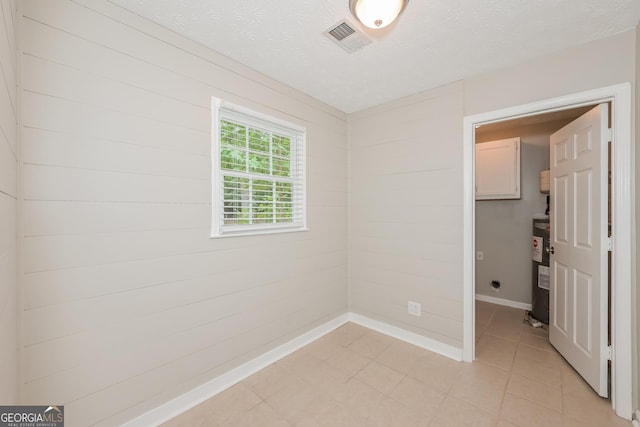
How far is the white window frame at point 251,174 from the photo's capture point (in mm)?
1985

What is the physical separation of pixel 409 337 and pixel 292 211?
1.85m

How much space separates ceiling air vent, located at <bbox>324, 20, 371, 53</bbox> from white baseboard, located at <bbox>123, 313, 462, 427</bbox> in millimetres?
2645

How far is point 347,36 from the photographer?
179cm

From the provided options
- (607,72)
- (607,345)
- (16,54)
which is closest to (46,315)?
(16,54)

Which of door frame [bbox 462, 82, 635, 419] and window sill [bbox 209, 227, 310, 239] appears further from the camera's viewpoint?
window sill [bbox 209, 227, 310, 239]

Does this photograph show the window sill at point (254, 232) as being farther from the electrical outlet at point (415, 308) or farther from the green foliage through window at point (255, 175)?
the electrical outlet at point (415, 308)

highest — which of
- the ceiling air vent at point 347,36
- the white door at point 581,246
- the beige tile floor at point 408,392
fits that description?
the ceiling air vent at point 347,36

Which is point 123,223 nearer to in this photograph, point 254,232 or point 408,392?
point 254,232

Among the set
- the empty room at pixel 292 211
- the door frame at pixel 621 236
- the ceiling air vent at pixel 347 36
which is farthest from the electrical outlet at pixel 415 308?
the ceiling air vent at pixel 347 36

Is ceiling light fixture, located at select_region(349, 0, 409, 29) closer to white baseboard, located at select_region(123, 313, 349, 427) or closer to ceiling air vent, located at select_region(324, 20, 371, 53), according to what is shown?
ceiling air vent, located at select_region(324, 20, 371, 53)

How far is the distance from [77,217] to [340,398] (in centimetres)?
209

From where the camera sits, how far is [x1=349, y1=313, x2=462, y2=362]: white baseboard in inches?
97.1

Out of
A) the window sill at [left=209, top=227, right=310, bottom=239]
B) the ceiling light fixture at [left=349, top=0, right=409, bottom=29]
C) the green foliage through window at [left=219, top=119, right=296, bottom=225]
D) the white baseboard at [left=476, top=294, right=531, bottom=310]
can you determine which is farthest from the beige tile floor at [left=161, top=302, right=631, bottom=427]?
the ceiling light fixture at [left=349, top=0, right=409, bottom=29]

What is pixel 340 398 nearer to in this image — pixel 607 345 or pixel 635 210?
pixel 607 345
